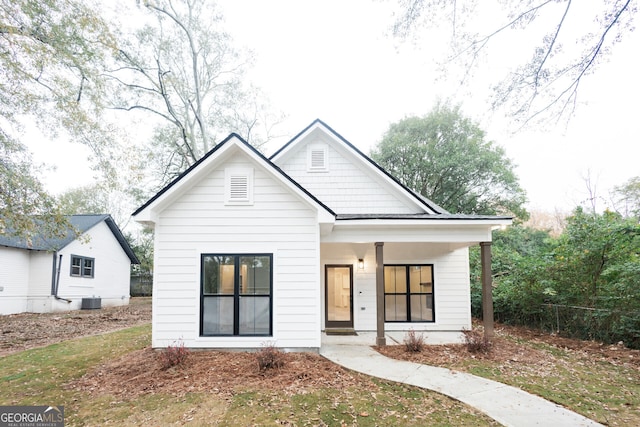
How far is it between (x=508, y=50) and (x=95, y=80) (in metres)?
11.0

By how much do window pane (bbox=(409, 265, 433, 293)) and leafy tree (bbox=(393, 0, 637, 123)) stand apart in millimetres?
6540

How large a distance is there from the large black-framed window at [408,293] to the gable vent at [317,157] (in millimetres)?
3877

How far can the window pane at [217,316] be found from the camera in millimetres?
7824

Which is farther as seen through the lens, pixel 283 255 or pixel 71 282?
pixel 71 282

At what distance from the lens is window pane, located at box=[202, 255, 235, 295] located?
7.93 metres

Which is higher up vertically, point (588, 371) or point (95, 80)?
point (95, 80)

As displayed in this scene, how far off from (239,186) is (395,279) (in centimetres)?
611

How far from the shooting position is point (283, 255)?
7977 mm

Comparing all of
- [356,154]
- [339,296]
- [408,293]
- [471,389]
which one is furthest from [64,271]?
[471,389]

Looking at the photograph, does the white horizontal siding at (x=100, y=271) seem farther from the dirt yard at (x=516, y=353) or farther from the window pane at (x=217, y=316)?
the dirt yard at (x=516, y=353)

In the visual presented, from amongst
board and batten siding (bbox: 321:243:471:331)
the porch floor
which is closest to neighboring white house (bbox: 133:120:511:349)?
the porch floor

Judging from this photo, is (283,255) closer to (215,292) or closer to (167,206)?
(215,292)

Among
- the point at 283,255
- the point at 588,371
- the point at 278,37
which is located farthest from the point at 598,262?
the point at 278,37

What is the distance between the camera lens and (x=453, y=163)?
23.6 meters
